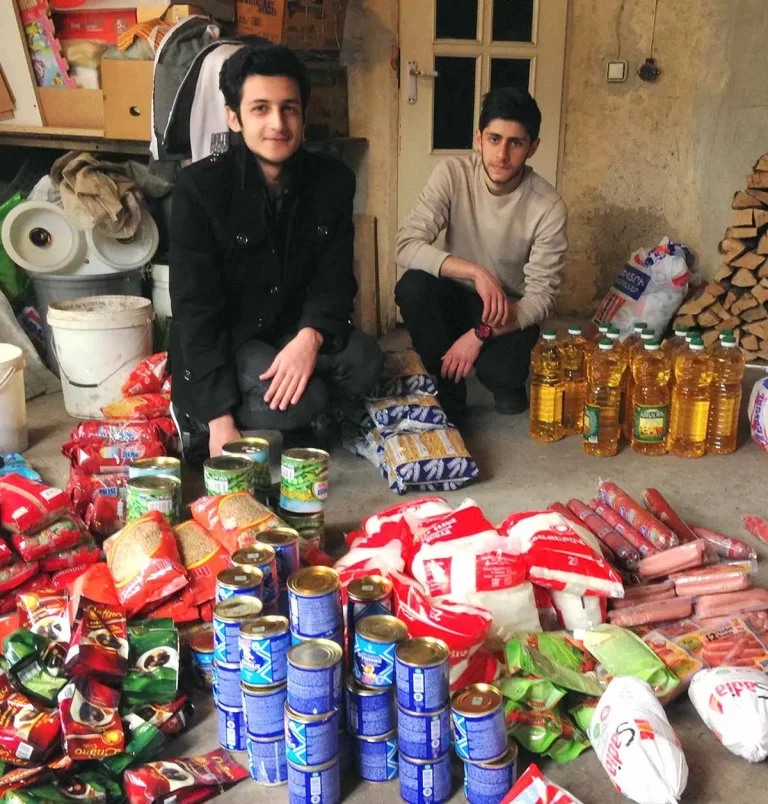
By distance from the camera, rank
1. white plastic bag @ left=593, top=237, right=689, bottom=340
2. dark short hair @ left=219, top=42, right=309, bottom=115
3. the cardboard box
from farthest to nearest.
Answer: white plastic bag @ left=593, top=237, right=689, bottom=340 → the cardboard box → dark short hair @ left=219, top=42, right=309, bottom=115

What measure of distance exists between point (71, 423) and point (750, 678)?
2.34 metres

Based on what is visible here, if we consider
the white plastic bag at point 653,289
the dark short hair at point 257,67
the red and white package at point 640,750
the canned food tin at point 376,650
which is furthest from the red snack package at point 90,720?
the white plastic bag at point 653,289

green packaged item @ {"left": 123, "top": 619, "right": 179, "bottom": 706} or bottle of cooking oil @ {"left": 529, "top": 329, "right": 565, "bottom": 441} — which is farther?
bottle of cooking oil @ {"left": 529, "top": 329, "right": 565, "bottom": 441}

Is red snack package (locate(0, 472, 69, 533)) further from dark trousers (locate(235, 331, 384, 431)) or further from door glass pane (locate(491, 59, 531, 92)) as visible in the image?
door glass pane (locate(491, 59, 531, 92))

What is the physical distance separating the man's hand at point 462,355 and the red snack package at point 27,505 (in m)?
1.39

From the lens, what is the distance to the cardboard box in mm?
3438

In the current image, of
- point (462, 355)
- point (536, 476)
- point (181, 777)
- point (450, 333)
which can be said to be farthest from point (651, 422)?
point (181, 777)

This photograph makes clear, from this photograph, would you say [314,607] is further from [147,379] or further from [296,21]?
[296,21]

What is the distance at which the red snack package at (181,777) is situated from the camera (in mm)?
1313

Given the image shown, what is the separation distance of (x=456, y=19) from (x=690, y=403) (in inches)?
88.9

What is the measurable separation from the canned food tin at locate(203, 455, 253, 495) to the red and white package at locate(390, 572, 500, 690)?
49cm

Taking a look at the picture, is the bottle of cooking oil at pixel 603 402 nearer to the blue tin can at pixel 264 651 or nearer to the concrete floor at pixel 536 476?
the concrete floor at pixel 536 476

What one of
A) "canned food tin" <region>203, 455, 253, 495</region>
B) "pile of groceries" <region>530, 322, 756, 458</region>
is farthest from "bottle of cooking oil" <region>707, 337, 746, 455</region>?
"canned food tin" <region>203, 455, 253, 495</region>

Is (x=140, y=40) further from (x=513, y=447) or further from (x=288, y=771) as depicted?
(x=288, y=771)
